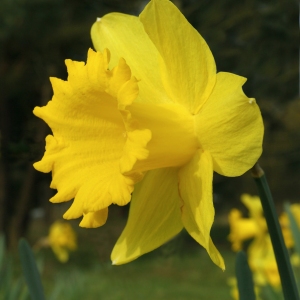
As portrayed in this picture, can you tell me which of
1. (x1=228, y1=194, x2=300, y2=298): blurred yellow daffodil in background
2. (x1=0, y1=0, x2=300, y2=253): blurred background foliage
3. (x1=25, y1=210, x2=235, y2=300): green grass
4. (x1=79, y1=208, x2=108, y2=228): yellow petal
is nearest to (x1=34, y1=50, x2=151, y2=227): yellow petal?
(x1=79, y1=208, x2=108, y2=228): yellow petal

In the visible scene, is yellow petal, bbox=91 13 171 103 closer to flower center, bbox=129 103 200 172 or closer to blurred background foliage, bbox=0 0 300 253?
flower center, bbox=129 103 200 172

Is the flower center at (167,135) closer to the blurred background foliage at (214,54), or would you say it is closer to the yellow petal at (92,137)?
the yellow petal at (92,137)

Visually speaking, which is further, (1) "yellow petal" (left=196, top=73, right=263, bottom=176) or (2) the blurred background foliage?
(2) the blurred background foliage

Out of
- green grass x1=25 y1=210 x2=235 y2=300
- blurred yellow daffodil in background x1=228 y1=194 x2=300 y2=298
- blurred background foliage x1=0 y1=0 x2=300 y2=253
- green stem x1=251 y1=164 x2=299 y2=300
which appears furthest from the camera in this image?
green grass x1=25 y1=210 x2=235 y2=300

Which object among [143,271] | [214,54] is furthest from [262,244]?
[143,271]

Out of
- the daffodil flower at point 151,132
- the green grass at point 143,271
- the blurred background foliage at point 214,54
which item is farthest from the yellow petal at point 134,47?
the green grass at point 143,271

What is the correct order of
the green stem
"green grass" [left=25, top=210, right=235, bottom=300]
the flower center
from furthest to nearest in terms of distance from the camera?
"green grass" [left=25, top=210, right=235, bottom=300] → the flower center → the green stem

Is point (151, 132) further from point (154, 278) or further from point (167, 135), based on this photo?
point (154, 278)
